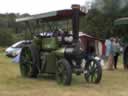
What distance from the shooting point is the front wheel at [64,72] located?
43.3 ft

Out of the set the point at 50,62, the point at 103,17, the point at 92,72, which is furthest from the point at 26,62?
the point at 103,17

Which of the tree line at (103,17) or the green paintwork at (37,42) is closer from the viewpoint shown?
the green paintwork at (37,42)

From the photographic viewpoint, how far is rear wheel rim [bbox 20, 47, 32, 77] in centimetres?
1564

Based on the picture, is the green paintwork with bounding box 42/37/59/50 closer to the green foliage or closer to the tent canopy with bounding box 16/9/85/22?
the tent canopy with bounding box 16/9/85/22

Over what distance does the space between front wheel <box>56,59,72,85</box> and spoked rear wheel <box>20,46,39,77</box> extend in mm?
1479

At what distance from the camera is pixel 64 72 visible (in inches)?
529

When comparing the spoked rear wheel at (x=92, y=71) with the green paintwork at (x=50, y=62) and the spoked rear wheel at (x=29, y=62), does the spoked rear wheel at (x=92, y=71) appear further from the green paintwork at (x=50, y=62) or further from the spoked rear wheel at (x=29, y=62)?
the spoked rear wheel at (x=29, y=62)

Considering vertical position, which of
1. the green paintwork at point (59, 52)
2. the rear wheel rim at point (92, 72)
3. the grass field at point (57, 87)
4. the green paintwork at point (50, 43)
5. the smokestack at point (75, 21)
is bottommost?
the grass field at point (57, 87)

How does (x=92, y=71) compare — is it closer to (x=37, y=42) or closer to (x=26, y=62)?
(x=37, y=42)

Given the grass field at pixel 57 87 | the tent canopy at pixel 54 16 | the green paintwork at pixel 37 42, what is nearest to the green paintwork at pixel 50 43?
the green paintwork at pixel 37 42

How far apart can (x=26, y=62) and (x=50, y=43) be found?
61.5 inches

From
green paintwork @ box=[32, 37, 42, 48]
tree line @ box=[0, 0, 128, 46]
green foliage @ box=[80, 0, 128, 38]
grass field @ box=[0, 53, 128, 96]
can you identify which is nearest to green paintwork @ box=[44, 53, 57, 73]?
grass field @ box=[0, 53, 128, 96]

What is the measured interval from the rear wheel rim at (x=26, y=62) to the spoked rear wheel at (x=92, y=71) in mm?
2333

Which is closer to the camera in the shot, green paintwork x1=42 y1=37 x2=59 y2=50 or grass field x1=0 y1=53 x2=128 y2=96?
grass field x1=0 y1=53 x2=128 y2=96
